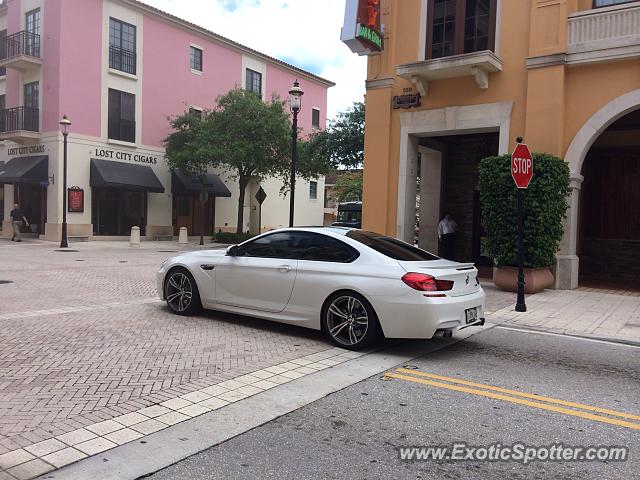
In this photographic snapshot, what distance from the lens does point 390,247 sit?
23.2 ft

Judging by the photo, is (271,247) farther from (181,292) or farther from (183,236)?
(183,236)

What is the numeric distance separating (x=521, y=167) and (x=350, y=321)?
16.8 ft

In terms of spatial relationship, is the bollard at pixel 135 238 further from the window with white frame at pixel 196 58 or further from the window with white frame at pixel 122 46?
Answer: the window with white frame at pixel 196 58

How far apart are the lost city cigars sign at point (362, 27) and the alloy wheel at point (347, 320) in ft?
31.0

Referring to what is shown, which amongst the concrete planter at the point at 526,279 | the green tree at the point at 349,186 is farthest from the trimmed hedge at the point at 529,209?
the green tree at the point at 349,186

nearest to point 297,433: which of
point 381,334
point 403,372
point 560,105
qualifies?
point 403,372

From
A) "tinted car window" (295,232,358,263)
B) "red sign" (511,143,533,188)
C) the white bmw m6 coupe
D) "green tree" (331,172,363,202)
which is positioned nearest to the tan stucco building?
"red sign" (511,143,533,188)

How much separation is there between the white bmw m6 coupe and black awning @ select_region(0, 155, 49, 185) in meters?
21.7

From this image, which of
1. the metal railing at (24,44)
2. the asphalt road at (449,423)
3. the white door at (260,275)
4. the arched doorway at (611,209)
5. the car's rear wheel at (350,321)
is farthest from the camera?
the metal railing at (24,44)

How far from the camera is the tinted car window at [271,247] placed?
7289mm

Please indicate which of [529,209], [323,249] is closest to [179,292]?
[323,249]

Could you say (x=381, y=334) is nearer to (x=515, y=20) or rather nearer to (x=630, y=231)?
(x=515, y=20)

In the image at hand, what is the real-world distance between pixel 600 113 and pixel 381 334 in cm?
922

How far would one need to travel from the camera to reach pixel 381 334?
6.42 meters
